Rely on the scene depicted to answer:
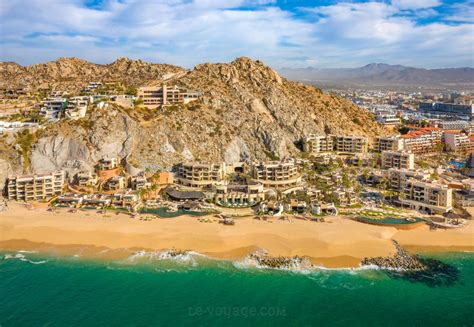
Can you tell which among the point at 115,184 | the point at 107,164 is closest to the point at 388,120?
the point at 107,164

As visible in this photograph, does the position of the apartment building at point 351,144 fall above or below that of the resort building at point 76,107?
below

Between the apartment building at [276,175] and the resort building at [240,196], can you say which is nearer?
the resort building at [240,196]

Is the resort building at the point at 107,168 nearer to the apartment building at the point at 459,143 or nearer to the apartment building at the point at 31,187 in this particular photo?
the apartment building at the point at 31,187

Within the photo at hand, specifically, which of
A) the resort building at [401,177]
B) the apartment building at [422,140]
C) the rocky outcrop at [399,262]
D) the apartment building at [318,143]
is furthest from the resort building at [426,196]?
the apartment building at [422,140]

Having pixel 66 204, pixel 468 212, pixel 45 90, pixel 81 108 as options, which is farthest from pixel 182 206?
pixel 45 90

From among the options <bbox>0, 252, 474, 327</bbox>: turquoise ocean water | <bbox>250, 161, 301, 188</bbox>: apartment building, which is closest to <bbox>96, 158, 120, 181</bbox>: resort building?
<bbox>250, 161, 301, 188</bbox>: apartment building

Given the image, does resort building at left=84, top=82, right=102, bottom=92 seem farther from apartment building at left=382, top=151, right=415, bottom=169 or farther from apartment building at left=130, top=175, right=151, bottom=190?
apartment building at left=382, top=151, right=415, bottom=169

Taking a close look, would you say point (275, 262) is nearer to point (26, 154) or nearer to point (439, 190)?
point (439, 190)
